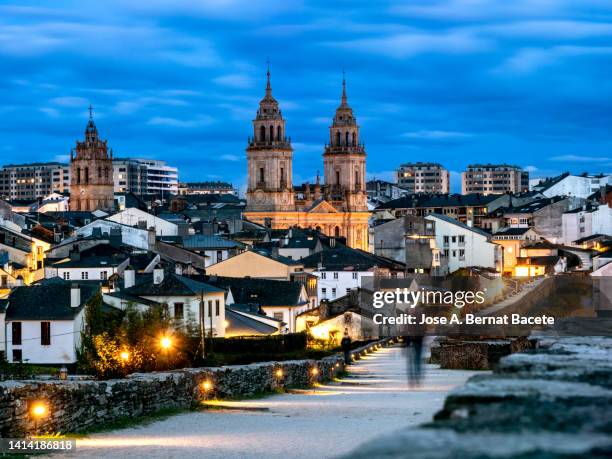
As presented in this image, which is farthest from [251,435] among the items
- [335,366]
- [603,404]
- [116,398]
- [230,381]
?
[335,366]

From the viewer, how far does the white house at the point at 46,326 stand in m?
48.5

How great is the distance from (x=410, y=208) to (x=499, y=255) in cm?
4190

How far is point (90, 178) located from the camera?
166000 mm

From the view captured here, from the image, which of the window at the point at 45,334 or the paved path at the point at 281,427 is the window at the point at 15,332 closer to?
the window at the point at 45,334

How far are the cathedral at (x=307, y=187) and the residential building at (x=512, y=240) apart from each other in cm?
1935

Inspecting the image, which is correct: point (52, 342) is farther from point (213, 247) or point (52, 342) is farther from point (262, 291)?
point (213, 247)

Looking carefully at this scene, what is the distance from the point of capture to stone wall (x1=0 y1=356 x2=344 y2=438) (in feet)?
52.1

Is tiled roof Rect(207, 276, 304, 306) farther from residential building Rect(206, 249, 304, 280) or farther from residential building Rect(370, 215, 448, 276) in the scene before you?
residential building Rect(370, 215, 448, 276)

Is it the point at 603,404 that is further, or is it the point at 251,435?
the point at 251,435

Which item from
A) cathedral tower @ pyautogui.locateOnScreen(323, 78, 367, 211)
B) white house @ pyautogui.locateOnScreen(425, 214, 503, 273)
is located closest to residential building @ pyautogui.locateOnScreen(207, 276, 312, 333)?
white house @ pyautogui.locateOnScreen(425, 214, 503, 273)

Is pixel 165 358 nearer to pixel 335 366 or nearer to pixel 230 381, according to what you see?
pixel 335 366

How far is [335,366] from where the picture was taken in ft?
127

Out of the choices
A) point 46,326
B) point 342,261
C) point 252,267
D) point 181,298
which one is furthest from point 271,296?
point 342,261

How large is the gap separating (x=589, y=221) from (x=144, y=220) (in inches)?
2028
